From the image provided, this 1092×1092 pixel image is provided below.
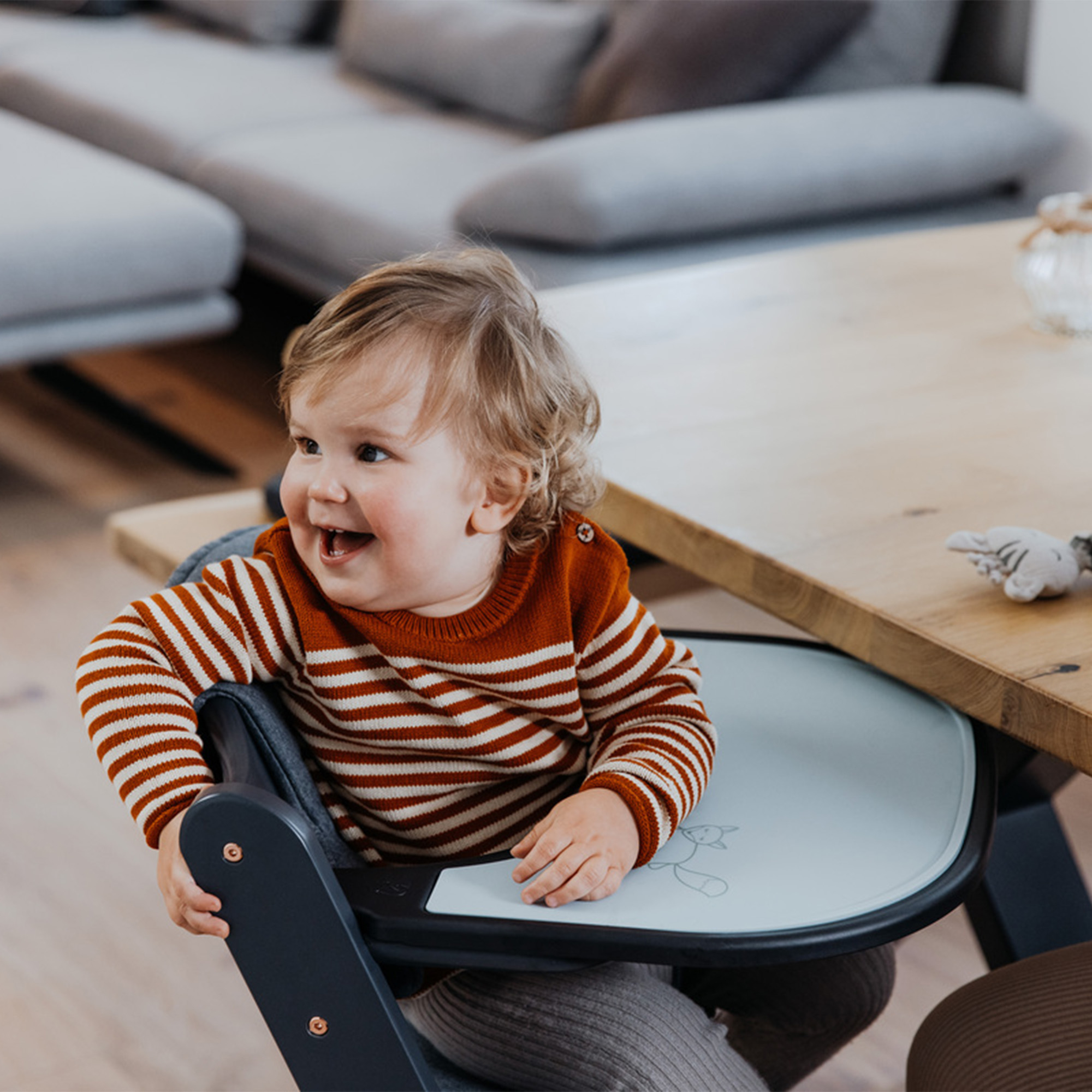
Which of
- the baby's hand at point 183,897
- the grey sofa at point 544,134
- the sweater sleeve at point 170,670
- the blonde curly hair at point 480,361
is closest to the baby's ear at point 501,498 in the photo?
the blonde curly hair at point 480,361

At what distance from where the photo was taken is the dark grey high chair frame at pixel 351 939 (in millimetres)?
634

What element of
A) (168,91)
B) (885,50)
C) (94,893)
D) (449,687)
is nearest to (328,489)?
(449,687)

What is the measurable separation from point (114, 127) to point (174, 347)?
495mm

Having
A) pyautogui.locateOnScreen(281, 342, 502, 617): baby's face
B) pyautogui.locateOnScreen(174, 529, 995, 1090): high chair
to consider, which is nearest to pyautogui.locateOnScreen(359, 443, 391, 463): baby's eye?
pyautogui.locateOnScreen(281, 342, 502, 617): baby's face

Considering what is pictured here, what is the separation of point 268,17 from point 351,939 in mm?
3061

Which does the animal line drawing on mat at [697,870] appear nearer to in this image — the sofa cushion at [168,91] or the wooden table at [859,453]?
the wooden table at [859,453]

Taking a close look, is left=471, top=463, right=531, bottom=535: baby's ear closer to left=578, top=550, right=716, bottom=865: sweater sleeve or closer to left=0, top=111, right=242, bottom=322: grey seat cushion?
left=578, top=550, right=716, bottom=865: sweater sleeve

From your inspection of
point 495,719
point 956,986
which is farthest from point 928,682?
point 956,986

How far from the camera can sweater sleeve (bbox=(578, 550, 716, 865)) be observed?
748 mm

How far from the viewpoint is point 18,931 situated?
4.74ft

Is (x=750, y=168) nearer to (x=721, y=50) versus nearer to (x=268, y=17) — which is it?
(x=721, y=50)

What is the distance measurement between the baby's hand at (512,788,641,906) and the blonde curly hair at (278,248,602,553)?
162mm

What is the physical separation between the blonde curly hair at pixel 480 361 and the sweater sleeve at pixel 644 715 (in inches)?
2.8

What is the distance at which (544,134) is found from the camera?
270cm
